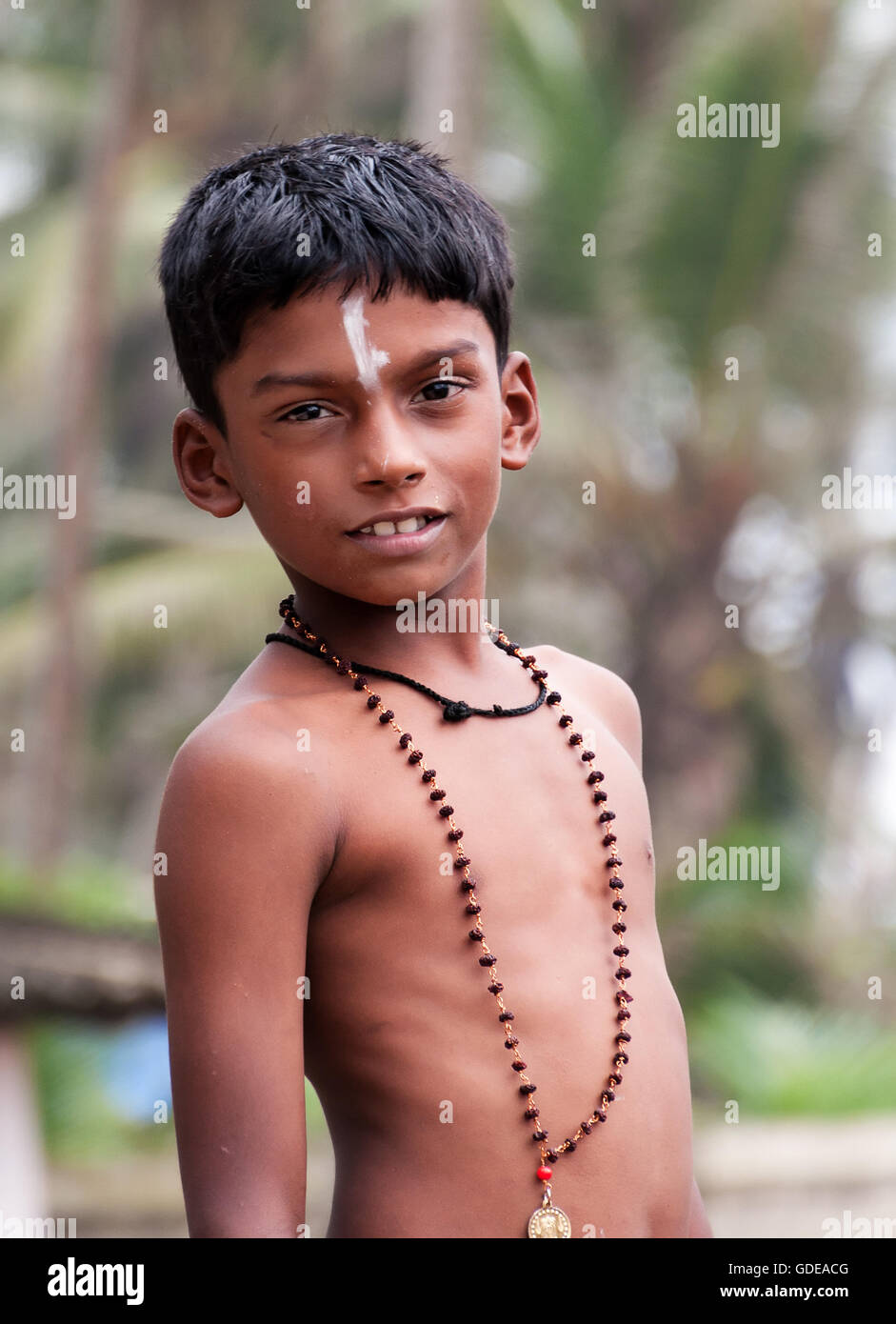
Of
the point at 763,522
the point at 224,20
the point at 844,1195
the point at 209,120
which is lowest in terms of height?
the point at 844,1195

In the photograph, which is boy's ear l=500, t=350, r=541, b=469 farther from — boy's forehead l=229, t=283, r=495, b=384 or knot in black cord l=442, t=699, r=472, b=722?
knot in black cord l=442, t=699, r=472, b=722

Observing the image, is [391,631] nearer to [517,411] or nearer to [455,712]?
[455,712]

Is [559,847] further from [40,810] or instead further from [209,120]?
[209,120]

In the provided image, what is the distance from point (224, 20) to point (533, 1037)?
17.3 metres

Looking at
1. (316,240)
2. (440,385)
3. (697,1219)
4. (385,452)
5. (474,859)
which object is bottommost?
(697,1219)

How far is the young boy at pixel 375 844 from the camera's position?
70.5 inches

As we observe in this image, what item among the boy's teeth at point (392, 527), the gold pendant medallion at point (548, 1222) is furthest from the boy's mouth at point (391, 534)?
the gold pendant medallion at point (548, 1222)

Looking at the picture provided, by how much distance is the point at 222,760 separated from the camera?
1.81 meters

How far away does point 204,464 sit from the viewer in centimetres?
206

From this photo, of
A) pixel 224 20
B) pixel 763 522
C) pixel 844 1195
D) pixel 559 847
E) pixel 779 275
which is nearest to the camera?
pixel 559 847

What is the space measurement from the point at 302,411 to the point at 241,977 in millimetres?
658

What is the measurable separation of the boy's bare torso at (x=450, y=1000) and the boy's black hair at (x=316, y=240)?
43 cm

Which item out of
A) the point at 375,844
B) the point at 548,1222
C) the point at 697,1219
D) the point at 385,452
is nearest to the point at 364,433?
the point at 385,452
